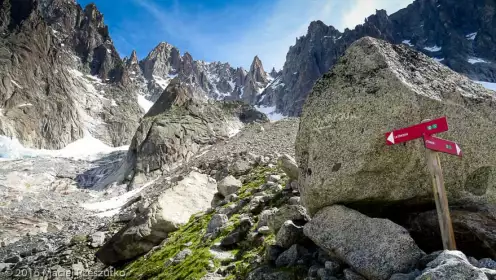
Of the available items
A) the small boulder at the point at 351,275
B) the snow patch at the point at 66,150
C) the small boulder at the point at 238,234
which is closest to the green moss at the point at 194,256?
the small boulder at the point at 238,234

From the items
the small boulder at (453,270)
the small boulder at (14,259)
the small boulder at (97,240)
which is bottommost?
the small boulder at (14,259)

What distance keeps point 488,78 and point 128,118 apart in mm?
197153

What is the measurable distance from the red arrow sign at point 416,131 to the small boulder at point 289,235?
2886mm

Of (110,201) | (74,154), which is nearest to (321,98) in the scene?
(110,201)

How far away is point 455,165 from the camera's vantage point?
6770mm

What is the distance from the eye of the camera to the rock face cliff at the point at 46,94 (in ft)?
358

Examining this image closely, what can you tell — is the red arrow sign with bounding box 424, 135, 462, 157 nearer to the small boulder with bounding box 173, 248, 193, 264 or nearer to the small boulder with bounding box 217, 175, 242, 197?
the small boulder with bounding box 173, 248, 193, 264

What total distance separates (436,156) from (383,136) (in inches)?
40.9

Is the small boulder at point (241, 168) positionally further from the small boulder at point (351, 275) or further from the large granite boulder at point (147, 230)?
the small boulder at point (351, 275)

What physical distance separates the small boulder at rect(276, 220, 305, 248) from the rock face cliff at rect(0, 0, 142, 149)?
120m

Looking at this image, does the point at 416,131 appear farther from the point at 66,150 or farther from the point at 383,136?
the point at 66,150

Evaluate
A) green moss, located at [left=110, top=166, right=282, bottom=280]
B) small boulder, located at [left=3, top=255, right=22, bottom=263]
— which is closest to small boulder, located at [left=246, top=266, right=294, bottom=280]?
green moss, located at [left=110, top=166, right=282, bottom=280]

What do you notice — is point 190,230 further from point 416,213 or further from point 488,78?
point 488,78

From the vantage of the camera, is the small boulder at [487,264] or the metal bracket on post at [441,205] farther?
the metal bracket on post at [441,205]
